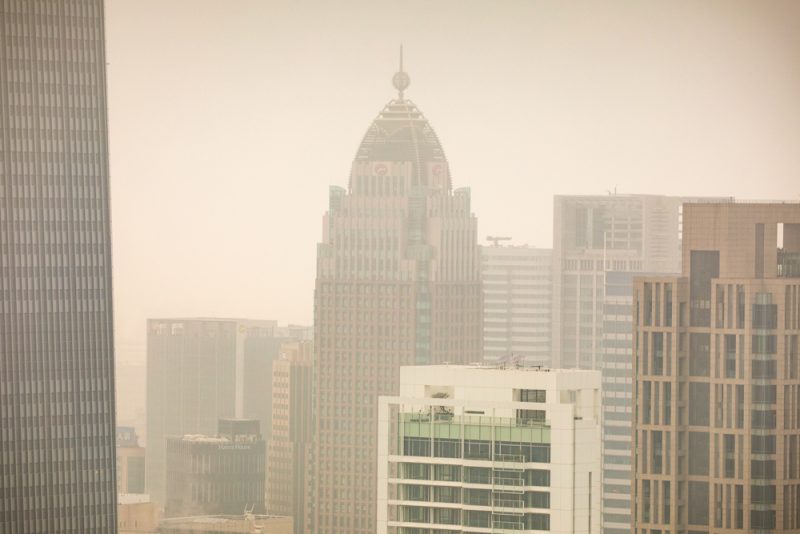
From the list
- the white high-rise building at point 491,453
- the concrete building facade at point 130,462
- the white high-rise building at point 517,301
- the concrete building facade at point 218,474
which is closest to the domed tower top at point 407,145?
the white high-rise building at point 517,301

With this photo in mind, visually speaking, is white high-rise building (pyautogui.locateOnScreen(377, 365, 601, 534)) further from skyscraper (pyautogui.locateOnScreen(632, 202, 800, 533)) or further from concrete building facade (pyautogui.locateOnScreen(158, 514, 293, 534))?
concrete building facade (pyautogui.locateOnScreen(158, 514, 293, 534))

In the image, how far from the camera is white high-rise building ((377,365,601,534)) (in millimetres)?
22031

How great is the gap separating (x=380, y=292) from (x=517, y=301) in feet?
20.0

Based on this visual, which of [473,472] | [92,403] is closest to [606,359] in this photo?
[92,403]

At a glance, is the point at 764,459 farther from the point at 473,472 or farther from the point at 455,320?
the point at 455,320

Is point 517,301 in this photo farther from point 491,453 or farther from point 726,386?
point 491,453

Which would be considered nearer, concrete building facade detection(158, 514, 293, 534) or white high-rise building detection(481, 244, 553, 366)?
concrete building facade detection(158, 514, 293, 534)

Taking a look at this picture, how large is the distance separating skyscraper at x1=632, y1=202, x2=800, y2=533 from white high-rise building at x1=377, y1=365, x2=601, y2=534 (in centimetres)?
414

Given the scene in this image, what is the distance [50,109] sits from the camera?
30.8 metres

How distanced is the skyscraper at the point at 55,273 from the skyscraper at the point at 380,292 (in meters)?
12.7

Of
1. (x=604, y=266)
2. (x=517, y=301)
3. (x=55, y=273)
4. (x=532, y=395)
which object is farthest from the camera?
(x=517, y=301)

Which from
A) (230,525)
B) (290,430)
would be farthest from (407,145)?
(230,525)

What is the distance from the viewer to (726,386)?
2698cm

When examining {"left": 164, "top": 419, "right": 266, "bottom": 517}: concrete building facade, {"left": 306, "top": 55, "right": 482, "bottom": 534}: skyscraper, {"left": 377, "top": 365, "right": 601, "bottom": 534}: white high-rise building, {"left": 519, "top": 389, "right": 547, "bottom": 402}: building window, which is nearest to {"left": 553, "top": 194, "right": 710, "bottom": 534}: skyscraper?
{"left": 306, "top": 55, "right": 482, "bottom": 534}: skyscraper
